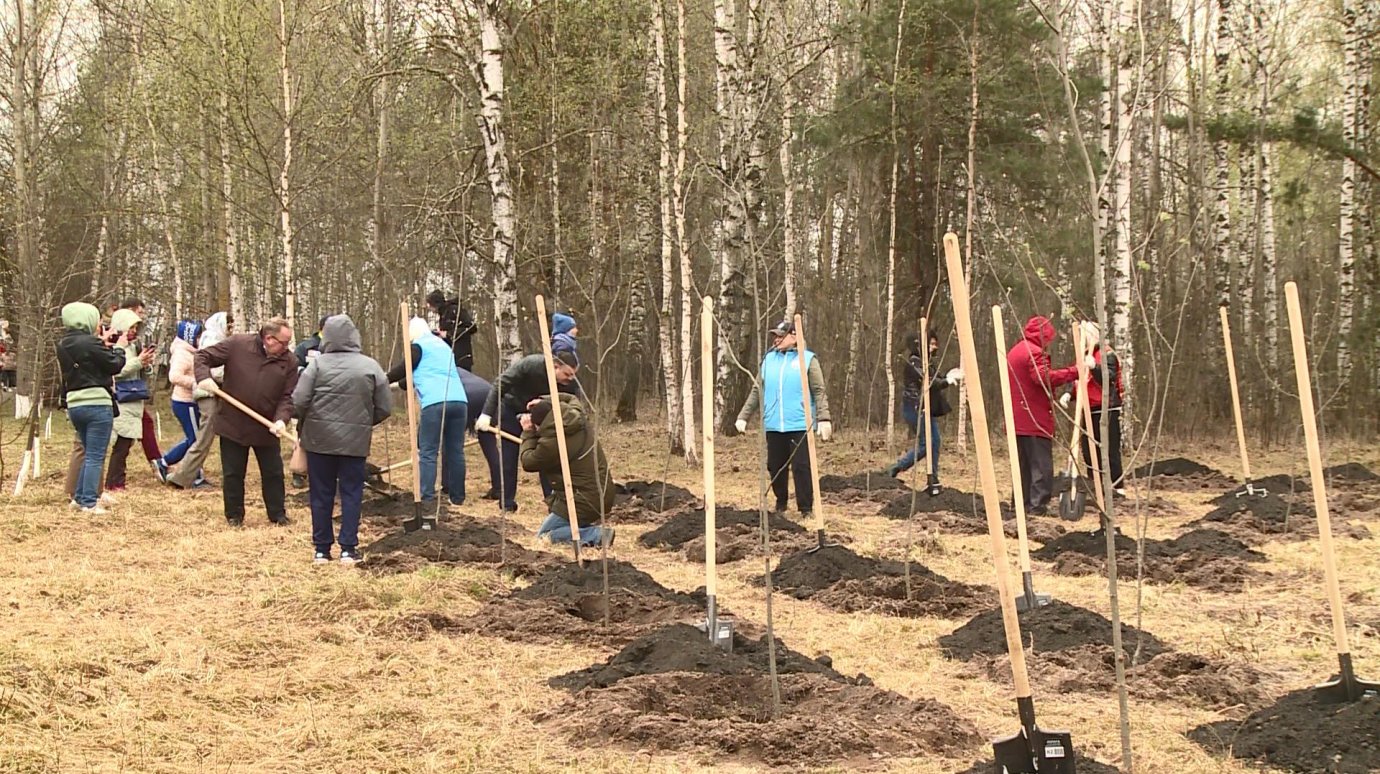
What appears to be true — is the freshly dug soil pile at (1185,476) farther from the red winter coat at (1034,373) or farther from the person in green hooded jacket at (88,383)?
the person in green hooded jacket at (88,383)

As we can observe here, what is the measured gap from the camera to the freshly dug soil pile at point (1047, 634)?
5488mm

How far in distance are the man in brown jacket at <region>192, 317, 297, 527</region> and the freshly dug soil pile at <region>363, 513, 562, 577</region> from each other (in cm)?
142

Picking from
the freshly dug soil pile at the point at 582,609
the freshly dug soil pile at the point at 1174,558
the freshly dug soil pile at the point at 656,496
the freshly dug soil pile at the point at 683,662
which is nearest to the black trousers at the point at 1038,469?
the freshly dug soil pile at the point at 1174,558

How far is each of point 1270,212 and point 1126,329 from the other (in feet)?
16.6

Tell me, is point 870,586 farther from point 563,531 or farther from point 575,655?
point 563,531

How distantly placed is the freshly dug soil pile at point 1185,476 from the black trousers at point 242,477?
841 cm

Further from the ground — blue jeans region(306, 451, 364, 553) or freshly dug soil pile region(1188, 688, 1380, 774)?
blue jeans region(306, 451, 364, 553)

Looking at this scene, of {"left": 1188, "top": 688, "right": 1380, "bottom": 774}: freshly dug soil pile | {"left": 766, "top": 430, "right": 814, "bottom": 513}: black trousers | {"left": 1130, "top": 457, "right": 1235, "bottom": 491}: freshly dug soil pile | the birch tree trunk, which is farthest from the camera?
the birch tree trunk

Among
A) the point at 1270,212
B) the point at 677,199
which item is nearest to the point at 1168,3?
the point at 1270,212

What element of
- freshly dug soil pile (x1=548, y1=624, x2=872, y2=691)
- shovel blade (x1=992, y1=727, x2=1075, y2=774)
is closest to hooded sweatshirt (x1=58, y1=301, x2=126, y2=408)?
freshly dug soil pile (x1=548, y1=624, x2=872, y2=691)

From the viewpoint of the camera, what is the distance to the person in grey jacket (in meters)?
7.54

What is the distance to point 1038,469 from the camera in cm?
989

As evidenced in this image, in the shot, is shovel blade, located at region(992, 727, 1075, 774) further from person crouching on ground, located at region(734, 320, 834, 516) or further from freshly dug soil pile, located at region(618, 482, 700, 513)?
freshly dug soil pile, located at region(618, 482, 700, 513)

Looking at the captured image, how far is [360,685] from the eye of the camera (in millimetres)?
4934
